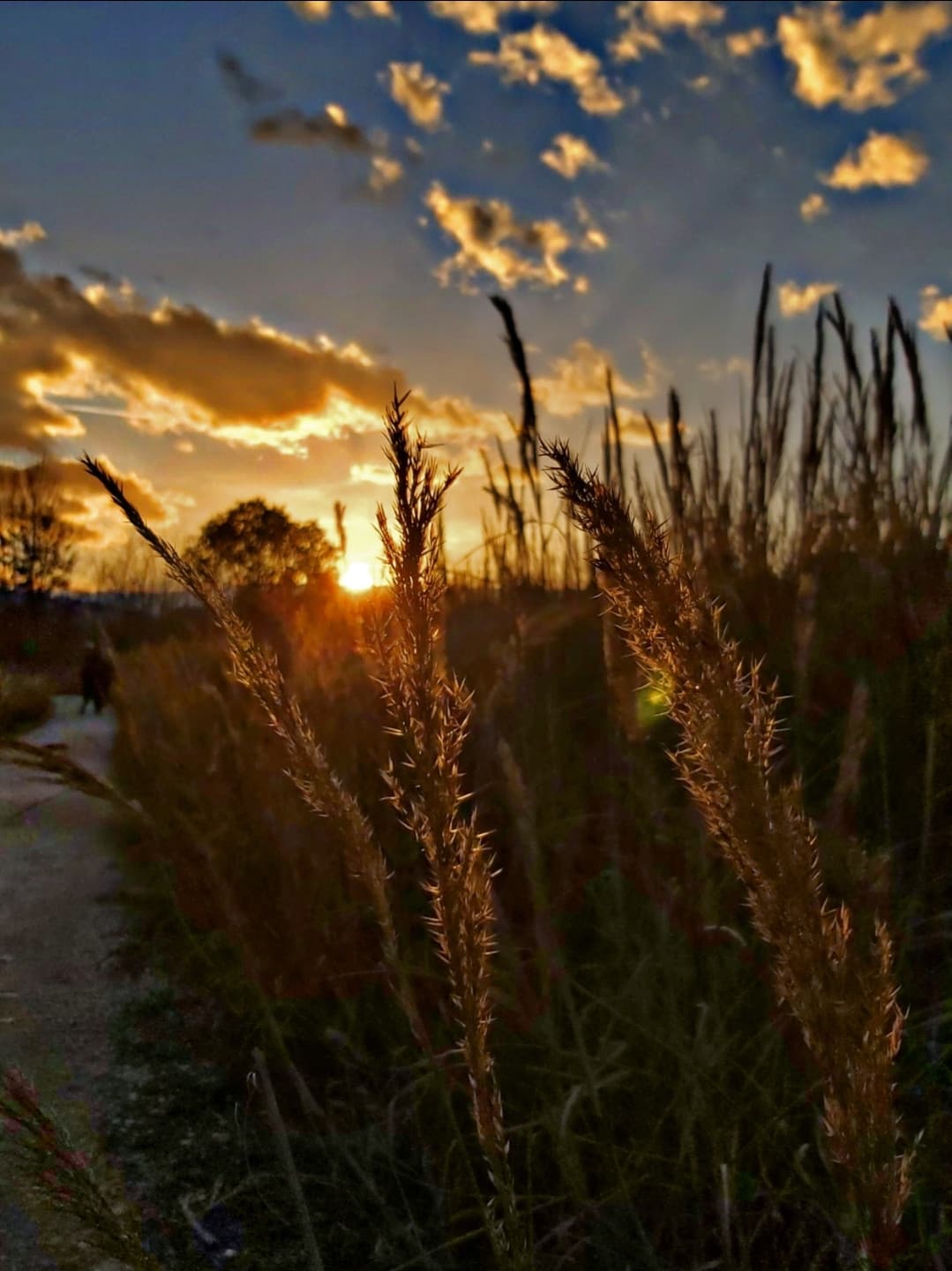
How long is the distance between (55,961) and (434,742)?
8.09 feet

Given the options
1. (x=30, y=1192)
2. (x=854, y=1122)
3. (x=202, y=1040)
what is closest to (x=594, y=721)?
(x=202, y=1040)

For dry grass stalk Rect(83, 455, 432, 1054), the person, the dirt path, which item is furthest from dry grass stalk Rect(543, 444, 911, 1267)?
the person

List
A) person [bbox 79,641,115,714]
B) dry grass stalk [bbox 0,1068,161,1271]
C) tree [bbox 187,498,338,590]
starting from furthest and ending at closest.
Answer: person [bbox 79,641,115,714] → tree [bbox 187,498,338,590] → dry grass stalk [bbox 0,1068,161,1271]

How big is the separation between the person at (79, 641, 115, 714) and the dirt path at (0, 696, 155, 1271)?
735 cm

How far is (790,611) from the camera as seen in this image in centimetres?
344

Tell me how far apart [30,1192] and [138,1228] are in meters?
0.19

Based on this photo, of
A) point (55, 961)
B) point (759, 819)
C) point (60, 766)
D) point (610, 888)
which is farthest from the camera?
point (55, 961)

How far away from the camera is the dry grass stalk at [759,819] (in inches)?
21.5

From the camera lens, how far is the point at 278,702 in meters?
0.73

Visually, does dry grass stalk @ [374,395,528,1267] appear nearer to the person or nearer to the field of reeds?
the field of reeds

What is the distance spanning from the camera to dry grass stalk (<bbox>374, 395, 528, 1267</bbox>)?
23.0 inches

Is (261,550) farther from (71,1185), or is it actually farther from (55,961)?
(71,1185)

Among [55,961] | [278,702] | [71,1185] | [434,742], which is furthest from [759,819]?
[55,961]

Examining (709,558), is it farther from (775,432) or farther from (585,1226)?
(585,1226)
